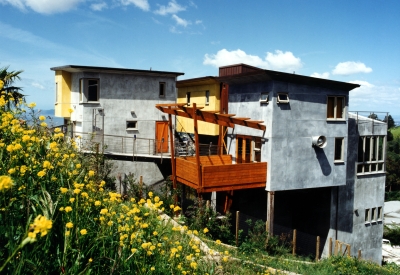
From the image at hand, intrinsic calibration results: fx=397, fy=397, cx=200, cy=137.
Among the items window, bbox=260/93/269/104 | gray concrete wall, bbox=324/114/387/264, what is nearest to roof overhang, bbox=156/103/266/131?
window, bbox=260/93/269/104

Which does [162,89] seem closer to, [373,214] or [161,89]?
[161,89]

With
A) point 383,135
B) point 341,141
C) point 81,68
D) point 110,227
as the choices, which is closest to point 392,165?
point 383,135

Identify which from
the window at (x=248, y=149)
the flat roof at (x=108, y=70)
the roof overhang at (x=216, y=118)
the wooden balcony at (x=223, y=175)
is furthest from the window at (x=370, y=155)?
the flat roof at (x=108, y=70)

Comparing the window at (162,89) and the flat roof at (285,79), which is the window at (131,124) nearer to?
the window at (162,89)

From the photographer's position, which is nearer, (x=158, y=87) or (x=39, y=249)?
(x=39, y=249)

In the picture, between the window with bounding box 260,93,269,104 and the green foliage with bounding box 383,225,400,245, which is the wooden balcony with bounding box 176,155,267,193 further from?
the green foliage with bounding box 383,225,400,245

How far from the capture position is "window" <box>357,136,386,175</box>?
82.7 ft

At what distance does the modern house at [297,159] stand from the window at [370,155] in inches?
2.5

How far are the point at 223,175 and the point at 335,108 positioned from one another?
315 inches

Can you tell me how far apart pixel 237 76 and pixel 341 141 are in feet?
23.3

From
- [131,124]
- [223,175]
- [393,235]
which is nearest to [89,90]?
[131,124]

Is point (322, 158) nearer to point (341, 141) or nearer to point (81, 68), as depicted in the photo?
point (341, 141)

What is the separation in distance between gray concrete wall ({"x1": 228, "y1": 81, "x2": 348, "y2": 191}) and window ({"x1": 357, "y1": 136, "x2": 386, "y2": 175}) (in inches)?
120

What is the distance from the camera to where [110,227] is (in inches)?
264
